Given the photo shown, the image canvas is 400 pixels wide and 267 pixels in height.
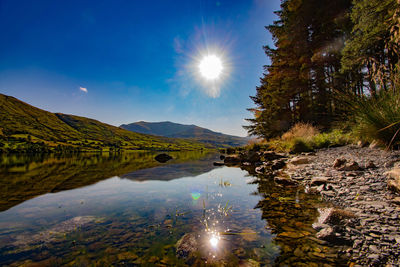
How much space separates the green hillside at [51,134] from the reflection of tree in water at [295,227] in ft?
322

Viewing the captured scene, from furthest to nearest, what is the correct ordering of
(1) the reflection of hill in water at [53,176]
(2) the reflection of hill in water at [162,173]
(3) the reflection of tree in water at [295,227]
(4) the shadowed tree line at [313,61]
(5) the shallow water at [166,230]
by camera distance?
(4) the shadowed tree line at [313,61] → (2) the reflection of hill in water at [162,173] → (1) the reflection of hill in water at [53,176] → (5) the shallow water at [166,230] → (3) the reflection of tree in water at [295,227]

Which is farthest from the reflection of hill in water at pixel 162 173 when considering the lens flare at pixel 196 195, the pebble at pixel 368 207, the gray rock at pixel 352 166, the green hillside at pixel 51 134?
the green hillside at pixel 51 134

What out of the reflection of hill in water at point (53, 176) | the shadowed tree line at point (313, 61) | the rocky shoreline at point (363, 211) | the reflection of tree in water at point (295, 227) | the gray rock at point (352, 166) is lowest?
the reflection of hill in water at point (53, 176)

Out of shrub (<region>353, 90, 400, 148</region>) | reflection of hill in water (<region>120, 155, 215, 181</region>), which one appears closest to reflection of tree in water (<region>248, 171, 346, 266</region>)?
shrub (<region>353, 90, 400, 148</region>)

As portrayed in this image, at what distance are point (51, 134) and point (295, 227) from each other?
15185 centimetres

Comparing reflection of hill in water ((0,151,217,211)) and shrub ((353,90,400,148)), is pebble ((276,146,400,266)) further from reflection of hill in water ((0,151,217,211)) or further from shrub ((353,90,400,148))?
reflection of hill in water ((0,151,217,211))

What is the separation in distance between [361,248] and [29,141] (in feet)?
398

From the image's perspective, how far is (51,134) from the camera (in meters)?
118

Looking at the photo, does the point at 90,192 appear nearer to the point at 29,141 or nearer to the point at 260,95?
the point at 260,95

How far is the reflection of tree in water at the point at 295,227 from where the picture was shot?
2441mm

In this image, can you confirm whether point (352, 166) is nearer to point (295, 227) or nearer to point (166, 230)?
point (295, 227)

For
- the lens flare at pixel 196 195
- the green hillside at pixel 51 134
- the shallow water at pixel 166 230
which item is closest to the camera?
the shallow water at pixel 166 230

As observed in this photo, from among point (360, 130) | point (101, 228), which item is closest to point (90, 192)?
point (101, 228)

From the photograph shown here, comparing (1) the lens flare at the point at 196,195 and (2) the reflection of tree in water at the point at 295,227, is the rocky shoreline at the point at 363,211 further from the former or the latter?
(1) the lens flare at the point at 196,195
